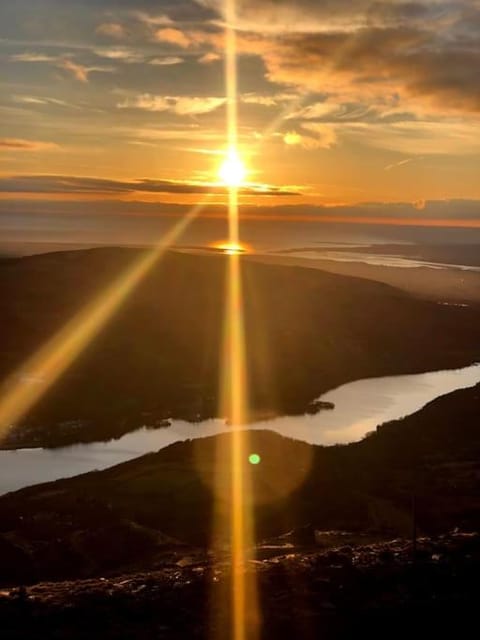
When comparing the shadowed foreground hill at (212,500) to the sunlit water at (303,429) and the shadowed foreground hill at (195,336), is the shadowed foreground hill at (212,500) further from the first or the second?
the shadowed foreground hill at (195,336)

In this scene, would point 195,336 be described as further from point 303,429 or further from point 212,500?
point 212,500

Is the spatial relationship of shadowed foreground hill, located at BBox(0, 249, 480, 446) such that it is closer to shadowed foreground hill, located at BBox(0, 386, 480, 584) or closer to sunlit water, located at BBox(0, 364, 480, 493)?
sunlit water, located at BBox(0, 364, 480, 493)

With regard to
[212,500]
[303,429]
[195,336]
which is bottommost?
[212,500]

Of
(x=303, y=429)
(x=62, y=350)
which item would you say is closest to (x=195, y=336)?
(x=62, y=350)

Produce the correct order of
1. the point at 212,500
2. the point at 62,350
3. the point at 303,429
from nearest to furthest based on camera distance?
the point at 212,500, the point at 303,429, the point at 62,350

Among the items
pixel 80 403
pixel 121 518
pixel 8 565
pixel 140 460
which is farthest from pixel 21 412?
pixel 8 565

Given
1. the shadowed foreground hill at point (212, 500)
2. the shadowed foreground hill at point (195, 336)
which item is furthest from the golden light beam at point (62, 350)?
the shadowed foreground hill at point (212, 500)
